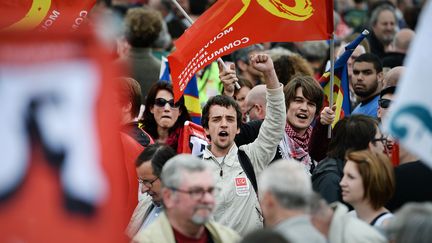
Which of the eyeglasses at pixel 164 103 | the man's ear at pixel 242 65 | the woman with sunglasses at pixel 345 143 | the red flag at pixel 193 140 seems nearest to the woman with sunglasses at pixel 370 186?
the woman with sunglasses at pixel 345 143

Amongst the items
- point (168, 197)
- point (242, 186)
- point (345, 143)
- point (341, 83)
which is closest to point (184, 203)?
point (168, 197)

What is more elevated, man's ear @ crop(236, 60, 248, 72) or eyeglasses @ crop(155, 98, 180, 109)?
eyeglasses @ crop(155, 98, 180, 109)

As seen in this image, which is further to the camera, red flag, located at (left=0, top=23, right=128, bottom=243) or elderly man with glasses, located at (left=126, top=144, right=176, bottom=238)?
elderly man with glasses, located at (left=126, top=144, right=176, bottom=238)

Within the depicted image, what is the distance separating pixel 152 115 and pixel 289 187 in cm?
421

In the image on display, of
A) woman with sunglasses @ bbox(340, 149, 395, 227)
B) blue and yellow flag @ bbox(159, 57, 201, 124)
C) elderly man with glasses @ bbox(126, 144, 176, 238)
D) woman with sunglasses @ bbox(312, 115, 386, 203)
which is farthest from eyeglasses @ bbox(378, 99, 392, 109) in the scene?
woman with sunglasses @ bbox(340, 149, 395, 227)

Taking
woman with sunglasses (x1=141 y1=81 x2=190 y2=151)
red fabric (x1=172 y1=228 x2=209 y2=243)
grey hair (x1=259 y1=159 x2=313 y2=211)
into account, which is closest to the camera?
grey hair (x1=259 y1=159 x2=313 y2=211)

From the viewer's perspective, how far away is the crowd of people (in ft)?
20.6

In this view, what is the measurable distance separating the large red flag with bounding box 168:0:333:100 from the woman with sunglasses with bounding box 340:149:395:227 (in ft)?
7.91

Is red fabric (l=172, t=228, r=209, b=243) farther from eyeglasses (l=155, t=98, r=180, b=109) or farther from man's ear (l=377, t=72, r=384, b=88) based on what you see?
man's ear (l=377, t=72, r=384, b=88)

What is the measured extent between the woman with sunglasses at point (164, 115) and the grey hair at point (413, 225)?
412 cm

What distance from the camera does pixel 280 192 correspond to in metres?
6.23

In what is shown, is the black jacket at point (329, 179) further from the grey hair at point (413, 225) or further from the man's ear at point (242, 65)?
the man's ear at point (242, 65)

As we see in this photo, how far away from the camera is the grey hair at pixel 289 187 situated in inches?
244

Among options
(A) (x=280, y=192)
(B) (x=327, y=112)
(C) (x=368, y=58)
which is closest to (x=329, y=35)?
(B) (x=327, y=112)
